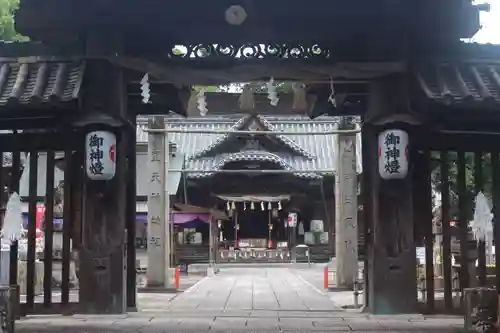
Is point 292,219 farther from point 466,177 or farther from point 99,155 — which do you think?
point 99,155

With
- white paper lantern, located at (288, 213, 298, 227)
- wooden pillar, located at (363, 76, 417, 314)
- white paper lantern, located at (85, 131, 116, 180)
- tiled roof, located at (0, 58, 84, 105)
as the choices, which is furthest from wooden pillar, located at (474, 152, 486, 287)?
white paper lantern, located at (288, 213, 298, 227)

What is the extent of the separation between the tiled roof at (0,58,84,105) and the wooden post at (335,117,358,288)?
9.86 m

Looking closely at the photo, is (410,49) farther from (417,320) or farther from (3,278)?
(3,278)

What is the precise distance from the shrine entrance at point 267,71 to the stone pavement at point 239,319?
50cm

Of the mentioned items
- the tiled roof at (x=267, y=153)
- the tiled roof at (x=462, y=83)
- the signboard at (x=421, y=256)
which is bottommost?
the signboard at (x=421, y=256)

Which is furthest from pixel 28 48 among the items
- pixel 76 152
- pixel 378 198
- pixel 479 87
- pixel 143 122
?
pixel 143 122

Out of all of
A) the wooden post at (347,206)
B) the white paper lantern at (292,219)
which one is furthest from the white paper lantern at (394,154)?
the white paper lantern at (292,219)

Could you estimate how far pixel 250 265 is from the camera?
33.3 m

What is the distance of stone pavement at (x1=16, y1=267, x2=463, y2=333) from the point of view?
936cm

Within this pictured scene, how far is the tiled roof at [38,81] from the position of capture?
925 cm

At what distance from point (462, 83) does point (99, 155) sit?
5.82 m

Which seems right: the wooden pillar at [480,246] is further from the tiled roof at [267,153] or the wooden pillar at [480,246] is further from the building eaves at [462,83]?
the tiled roof at [267,153]

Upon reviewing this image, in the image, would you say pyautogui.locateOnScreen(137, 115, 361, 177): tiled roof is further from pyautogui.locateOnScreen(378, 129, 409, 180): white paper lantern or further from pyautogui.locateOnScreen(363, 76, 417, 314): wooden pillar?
pyautogui.locateOnScreen(378, 129, 409, 180): white paper lantern

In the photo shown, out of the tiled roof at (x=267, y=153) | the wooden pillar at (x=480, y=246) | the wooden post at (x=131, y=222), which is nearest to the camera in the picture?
the wooden pillar at (x=480, y=246)
